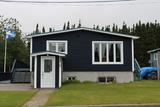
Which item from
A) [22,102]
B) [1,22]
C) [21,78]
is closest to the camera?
[22,102]

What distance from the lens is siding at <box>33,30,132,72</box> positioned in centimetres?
3434

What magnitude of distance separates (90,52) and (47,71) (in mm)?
4446

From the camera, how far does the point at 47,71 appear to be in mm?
31734

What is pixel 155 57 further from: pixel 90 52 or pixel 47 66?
pixel 47 66

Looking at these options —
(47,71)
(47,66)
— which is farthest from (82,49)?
(47,71)

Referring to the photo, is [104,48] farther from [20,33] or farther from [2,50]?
[20,33]

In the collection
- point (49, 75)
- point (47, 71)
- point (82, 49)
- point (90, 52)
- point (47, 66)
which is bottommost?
point (49, 75)

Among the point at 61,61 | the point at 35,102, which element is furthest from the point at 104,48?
the point at 35,102

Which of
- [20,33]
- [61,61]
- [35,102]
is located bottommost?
[35,102]

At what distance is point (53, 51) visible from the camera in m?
33.3

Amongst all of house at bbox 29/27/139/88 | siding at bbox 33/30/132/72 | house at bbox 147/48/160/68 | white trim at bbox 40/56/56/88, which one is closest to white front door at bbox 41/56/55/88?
white trim at bbox 40/56/56/88

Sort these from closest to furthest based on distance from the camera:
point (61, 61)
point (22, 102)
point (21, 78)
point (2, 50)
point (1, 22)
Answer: point (22, 102) < point (61, 61) < point (21, 78) < point (2, 50) < point (1, 22)

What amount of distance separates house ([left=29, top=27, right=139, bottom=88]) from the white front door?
2.23 m

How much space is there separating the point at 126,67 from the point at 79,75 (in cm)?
376
